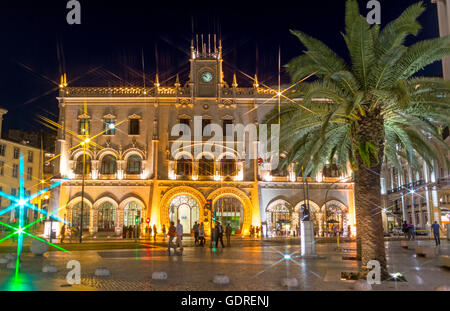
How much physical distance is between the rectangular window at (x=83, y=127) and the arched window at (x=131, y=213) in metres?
8.70

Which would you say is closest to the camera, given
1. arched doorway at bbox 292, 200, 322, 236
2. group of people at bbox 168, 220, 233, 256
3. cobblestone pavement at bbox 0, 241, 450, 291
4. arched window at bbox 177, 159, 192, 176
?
cobblestone pavement at bbox 0, 241, 450, 291

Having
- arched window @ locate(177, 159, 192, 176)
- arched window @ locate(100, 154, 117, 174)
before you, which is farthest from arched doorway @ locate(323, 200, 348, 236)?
arched window @ locate(100, 154, 117, 174)

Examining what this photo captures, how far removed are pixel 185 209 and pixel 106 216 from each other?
779 centimetres

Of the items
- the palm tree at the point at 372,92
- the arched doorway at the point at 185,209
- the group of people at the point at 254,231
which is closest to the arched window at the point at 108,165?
the arched doorway at the point at 185,209

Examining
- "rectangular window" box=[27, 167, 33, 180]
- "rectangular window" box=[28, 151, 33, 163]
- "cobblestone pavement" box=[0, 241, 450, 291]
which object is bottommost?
"cobblestone pavement" box=[0, 241, 450, 291]

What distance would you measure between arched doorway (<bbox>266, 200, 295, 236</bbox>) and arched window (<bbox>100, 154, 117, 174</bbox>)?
52.8 ft

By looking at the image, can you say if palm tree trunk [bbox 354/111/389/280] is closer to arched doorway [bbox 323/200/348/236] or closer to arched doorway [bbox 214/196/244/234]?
A: arched doorway [bbox 214/196/244/234]

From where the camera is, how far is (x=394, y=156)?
1705 centimetres

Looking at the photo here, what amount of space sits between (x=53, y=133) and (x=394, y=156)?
6552 cm

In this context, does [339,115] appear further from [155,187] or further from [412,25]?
[155,187]

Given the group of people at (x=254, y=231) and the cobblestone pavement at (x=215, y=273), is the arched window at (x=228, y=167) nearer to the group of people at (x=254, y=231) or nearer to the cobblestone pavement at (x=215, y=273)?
the group of people at (x=254, y=231)

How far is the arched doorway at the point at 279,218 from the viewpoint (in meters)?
44.1

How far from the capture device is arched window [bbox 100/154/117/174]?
146 ft

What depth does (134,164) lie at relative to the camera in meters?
44.7
